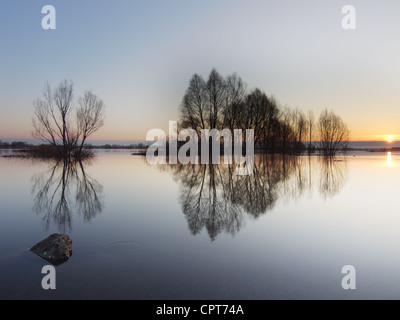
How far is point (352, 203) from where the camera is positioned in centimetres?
1124

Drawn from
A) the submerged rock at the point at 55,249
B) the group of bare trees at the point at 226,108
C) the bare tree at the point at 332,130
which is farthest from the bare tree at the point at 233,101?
the submerged rock at the point at 55,249

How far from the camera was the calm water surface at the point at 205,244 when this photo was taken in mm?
4410

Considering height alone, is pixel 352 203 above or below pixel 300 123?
below

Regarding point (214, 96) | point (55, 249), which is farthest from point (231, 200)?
point (214, 96)

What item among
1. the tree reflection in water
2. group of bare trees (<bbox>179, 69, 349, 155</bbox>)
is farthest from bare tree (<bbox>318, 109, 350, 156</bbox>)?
the tree reflection in water

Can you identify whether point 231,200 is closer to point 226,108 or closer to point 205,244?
point 205,244

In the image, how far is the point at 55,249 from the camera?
18.9 ft

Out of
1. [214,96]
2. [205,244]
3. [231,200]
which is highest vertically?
[214,96]

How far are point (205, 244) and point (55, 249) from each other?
3.17 meters

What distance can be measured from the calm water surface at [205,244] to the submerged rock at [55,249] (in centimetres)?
16

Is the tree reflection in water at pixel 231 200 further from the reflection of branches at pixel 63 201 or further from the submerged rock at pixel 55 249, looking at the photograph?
the reflection of branches at pixel 63 201
